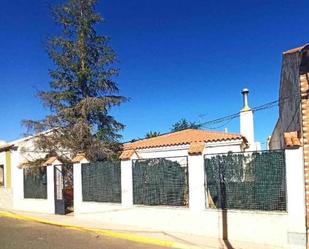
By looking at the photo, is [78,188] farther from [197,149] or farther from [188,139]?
[188,139]

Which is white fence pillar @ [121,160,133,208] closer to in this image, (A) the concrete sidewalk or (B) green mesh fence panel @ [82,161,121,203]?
(B) green mesh fence panel @ [82,161,121,203]

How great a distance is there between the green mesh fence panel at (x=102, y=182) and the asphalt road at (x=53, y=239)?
1843 mm

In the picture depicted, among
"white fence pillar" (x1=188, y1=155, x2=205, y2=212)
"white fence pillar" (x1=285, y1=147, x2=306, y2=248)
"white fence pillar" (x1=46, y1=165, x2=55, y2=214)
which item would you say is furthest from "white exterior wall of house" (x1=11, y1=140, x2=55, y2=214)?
"white fence pillar" (x1=285, y1=147, x2=306, y2=248)

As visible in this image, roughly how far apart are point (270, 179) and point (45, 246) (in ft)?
20.1

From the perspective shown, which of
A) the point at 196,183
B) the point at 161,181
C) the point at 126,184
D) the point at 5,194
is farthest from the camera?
the point at 5,194

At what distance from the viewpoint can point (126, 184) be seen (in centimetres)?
1533

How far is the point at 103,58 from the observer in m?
21.6

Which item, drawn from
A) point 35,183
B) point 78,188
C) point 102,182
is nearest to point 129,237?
point 102,182

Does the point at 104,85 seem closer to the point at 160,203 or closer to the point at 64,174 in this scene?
the point at 64,174

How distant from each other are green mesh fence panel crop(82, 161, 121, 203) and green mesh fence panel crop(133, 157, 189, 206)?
3.32 feet

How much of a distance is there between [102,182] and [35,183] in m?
6.17

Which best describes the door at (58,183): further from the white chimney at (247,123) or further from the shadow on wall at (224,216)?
the white chimney at (247,123)

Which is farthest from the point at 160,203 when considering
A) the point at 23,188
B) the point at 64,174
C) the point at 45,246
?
the point at 23,188

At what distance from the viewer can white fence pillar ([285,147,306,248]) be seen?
1054 cm
